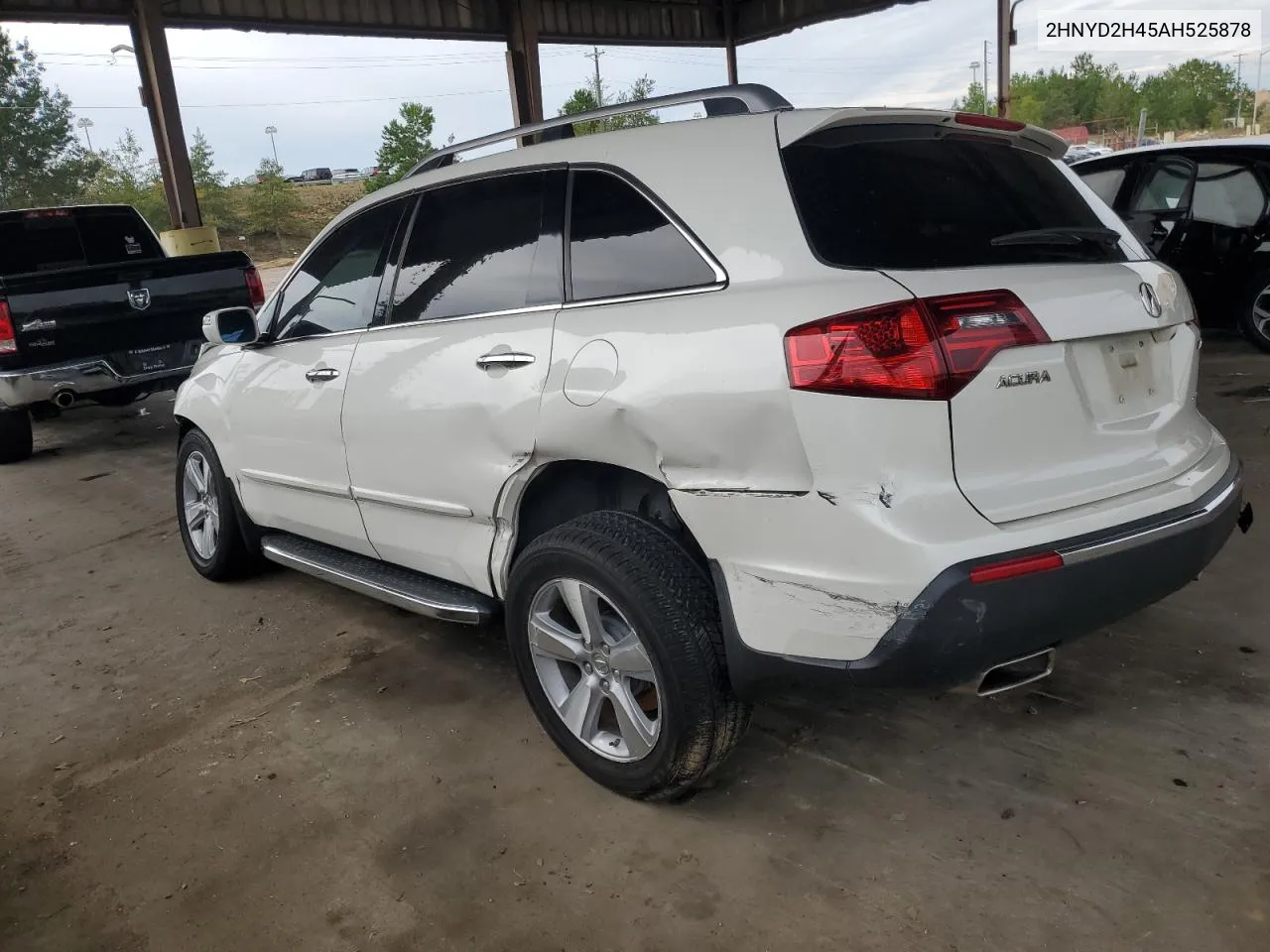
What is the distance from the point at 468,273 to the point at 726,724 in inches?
63.4

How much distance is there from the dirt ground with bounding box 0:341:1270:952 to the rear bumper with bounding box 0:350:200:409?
4.01m

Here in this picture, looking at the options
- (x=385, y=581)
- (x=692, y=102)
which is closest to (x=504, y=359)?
(x=692, y=102)

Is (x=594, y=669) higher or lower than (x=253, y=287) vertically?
lower

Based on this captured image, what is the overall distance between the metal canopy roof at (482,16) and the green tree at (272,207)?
32.3 metres

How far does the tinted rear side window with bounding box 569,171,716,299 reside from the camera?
96.5 inches

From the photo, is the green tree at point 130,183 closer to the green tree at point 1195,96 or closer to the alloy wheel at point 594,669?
the alloy wheel at point 594,669

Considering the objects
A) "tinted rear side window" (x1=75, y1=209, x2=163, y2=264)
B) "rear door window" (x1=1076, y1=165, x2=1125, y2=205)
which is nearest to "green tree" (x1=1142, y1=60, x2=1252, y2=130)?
"rear door window" (x1=1076, y1=165, x2=1125, y2=205)

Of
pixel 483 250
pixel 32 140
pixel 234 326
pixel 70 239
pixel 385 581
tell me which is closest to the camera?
pixel 483 250

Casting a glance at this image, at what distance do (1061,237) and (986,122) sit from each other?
0.48 m

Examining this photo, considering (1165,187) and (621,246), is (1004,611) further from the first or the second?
(1165,187)

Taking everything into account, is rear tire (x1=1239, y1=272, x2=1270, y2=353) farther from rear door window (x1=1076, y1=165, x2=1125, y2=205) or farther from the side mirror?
the side mirror

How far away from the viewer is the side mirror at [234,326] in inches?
159

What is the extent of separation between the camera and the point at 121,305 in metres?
7.41

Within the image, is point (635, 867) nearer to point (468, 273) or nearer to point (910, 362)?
point (910, 362)
